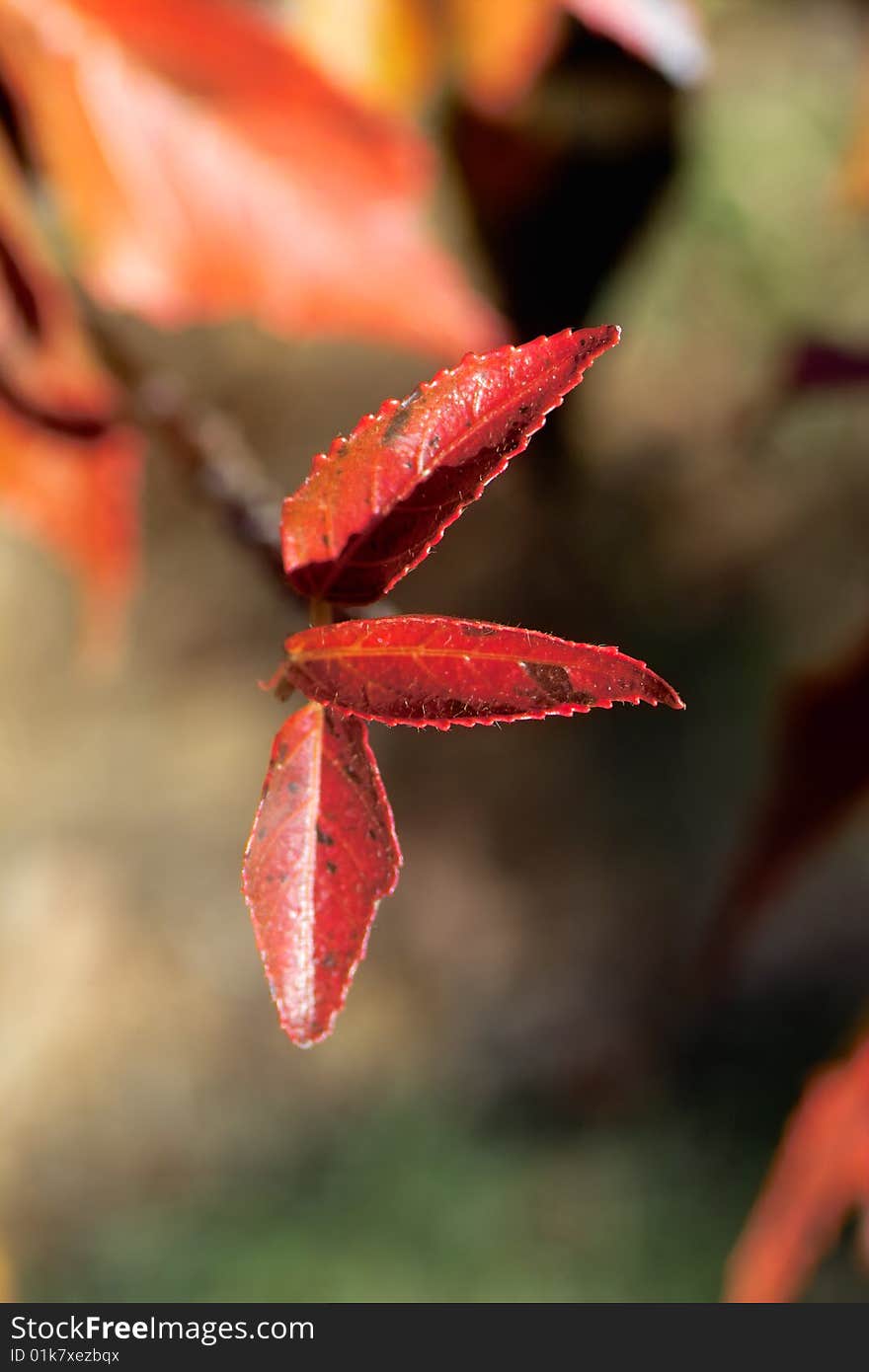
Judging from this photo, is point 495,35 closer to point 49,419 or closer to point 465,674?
point 49,419

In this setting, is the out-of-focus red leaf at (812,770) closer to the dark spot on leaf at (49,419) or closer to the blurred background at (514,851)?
the dark spot on leaf at (49,419)

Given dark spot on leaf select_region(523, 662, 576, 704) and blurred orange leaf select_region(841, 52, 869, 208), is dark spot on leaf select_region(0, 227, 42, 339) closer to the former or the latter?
dark spot on leaf select_region(523, 662, 576, 704)

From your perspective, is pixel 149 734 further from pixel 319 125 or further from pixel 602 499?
pixel 319 125

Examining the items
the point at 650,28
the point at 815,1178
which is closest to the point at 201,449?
the point at 650,28

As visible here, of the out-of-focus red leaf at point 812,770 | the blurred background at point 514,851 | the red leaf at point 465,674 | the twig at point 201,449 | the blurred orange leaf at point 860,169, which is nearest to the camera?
the red leaf at point 465,674

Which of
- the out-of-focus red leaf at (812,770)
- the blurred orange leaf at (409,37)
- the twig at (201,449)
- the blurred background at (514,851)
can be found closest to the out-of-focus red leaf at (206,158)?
the twig at (201,449)

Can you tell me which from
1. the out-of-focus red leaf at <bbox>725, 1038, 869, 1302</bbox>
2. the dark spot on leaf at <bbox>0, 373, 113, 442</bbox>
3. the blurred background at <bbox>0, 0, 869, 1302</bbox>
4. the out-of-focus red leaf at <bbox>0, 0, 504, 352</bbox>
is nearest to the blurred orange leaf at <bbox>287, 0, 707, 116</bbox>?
the out-of-focus red leaf at <bbox>0, 0, 504, 352</bbox>
